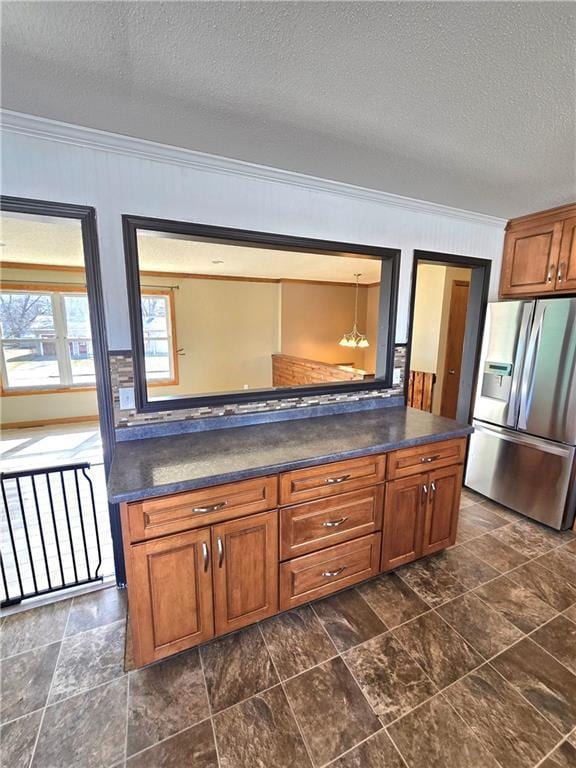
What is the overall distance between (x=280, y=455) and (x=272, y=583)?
631mm

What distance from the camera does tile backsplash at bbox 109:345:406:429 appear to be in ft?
5.90

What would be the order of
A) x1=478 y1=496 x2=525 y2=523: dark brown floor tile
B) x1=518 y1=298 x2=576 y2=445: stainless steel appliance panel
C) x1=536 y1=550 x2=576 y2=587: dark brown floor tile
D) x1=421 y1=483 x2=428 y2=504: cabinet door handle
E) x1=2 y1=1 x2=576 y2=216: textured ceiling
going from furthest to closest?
x1=478 y1=496 x2=525 y2=523: dark brown floor tile, x1=518 y1=298 x2=576 y2=445: stainless steel appliance panel, x1=536 y1=550 x2=576 y2=587: dark brown floor tile, x1=421 y1=483 x2=428 y2=504: cabinet door handle, x1=2 y1=1 x2=576 y2=216: textured ceiling

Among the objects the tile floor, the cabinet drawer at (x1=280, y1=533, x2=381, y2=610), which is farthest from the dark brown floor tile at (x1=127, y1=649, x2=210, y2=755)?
the cabinet drawer at (x1=280, y1=533, x2=381, y2=610)

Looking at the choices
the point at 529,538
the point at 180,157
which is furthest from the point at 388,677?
the point at 180,157

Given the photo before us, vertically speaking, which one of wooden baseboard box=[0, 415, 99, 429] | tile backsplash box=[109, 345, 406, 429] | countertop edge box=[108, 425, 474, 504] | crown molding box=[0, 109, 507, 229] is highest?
crown molding box=[0, 109, 507, 229]

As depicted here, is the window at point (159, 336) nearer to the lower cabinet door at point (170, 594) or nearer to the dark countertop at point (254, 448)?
the dark countertop at point (254, 448)

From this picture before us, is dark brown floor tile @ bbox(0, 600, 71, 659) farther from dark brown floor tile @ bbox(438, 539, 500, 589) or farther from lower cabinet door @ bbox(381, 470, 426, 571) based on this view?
dark brown floor tile @ bbox(438, 539, 500, 589)

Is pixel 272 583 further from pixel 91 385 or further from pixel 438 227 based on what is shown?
pixel 91 385

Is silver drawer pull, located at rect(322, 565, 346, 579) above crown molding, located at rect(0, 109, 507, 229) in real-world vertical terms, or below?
below

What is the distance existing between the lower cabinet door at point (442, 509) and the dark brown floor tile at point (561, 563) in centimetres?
61

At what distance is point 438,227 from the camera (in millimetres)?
2559

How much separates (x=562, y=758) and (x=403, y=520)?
989mm

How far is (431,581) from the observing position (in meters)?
2.04

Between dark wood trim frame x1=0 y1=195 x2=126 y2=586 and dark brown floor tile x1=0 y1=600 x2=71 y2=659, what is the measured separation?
383 mm
